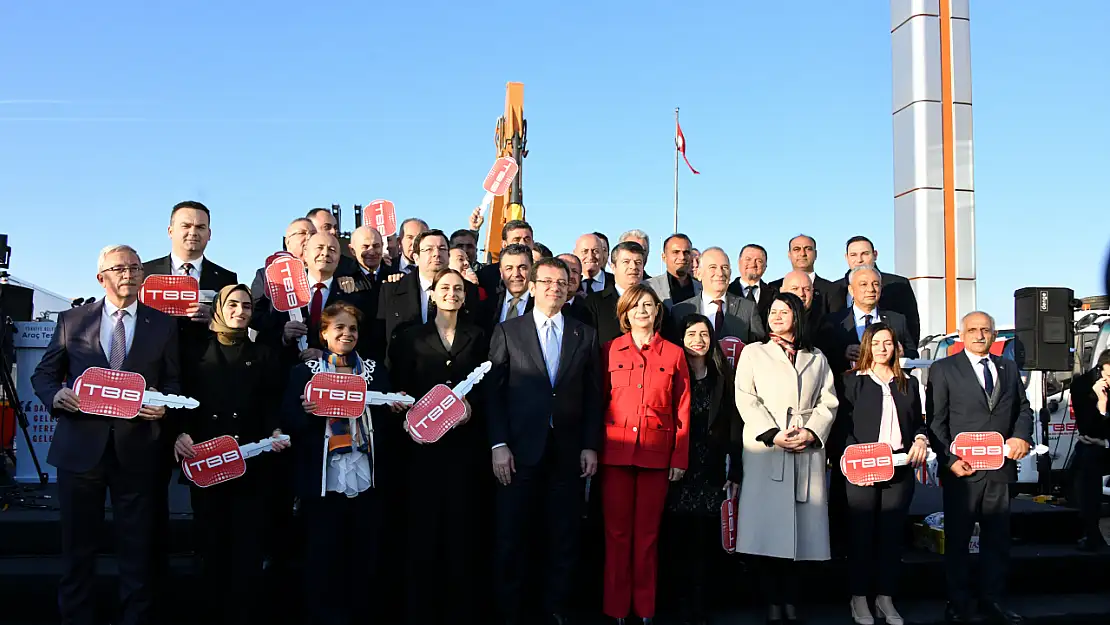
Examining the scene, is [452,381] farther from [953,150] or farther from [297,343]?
[953,150]

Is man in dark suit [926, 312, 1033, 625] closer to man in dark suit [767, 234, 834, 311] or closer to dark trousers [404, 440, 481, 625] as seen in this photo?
man in dark suit [767, 234, 834, 311]

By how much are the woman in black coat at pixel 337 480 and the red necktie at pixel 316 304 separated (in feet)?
1.73

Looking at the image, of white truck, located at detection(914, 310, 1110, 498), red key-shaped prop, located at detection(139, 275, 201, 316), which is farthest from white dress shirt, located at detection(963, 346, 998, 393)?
white truck, located at detection(914, 310, 1110, 498)

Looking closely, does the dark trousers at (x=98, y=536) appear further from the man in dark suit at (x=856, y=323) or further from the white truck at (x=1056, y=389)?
the white truck at (x=1056, y=389)

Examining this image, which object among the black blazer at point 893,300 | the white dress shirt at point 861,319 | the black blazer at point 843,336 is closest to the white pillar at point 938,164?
the black blazer at point 893,300

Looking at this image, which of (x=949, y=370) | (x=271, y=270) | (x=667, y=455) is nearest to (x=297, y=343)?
(x=271, y=270)

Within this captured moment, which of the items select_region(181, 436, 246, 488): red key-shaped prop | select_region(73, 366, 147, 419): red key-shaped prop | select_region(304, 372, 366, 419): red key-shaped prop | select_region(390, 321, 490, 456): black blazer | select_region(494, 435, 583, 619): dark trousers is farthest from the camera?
select_region(390, 321, 490, 456): black blazer

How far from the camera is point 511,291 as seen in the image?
5.33 meters

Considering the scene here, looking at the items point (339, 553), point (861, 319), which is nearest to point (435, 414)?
point (339, 553)

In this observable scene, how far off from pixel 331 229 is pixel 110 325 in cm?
192

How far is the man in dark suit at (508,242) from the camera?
20.0 feet

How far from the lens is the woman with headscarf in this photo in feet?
14.5

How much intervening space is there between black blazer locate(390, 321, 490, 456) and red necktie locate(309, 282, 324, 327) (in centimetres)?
60

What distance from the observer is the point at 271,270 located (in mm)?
4879
